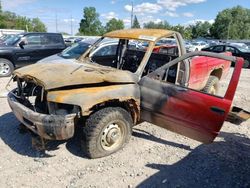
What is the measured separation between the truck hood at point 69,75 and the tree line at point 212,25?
294ft

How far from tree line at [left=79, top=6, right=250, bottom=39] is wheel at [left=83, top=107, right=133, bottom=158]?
89944mm

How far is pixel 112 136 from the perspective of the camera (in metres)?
4.15

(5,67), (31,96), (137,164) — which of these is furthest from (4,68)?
(137,164)

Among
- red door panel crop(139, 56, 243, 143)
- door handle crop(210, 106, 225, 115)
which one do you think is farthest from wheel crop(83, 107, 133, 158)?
door handle crop(210, 106, 225, 115)

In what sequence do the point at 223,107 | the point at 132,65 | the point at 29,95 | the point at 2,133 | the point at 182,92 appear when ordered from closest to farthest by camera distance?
the point at 223,107 → the point at 182,92 → the point at 29,95 → the point at 2,133 → the point at 132,65

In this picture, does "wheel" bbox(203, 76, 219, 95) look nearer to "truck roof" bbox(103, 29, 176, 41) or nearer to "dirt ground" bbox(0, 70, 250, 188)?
"dirt ground" bbox(0, 70, 250, 188)

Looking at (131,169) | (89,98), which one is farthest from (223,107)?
(89,98)

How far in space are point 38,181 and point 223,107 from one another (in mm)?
2658

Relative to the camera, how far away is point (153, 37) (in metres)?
4.70

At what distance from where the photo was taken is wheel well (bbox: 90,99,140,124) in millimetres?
4077

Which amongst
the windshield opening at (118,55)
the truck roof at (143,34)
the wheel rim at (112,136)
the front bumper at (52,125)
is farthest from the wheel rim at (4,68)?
the wheel rim at (112,136)

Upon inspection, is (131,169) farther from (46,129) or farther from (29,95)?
(29,95)

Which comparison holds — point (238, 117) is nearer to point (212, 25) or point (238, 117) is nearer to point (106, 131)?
point (106, 131)

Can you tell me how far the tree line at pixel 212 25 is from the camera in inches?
3703
